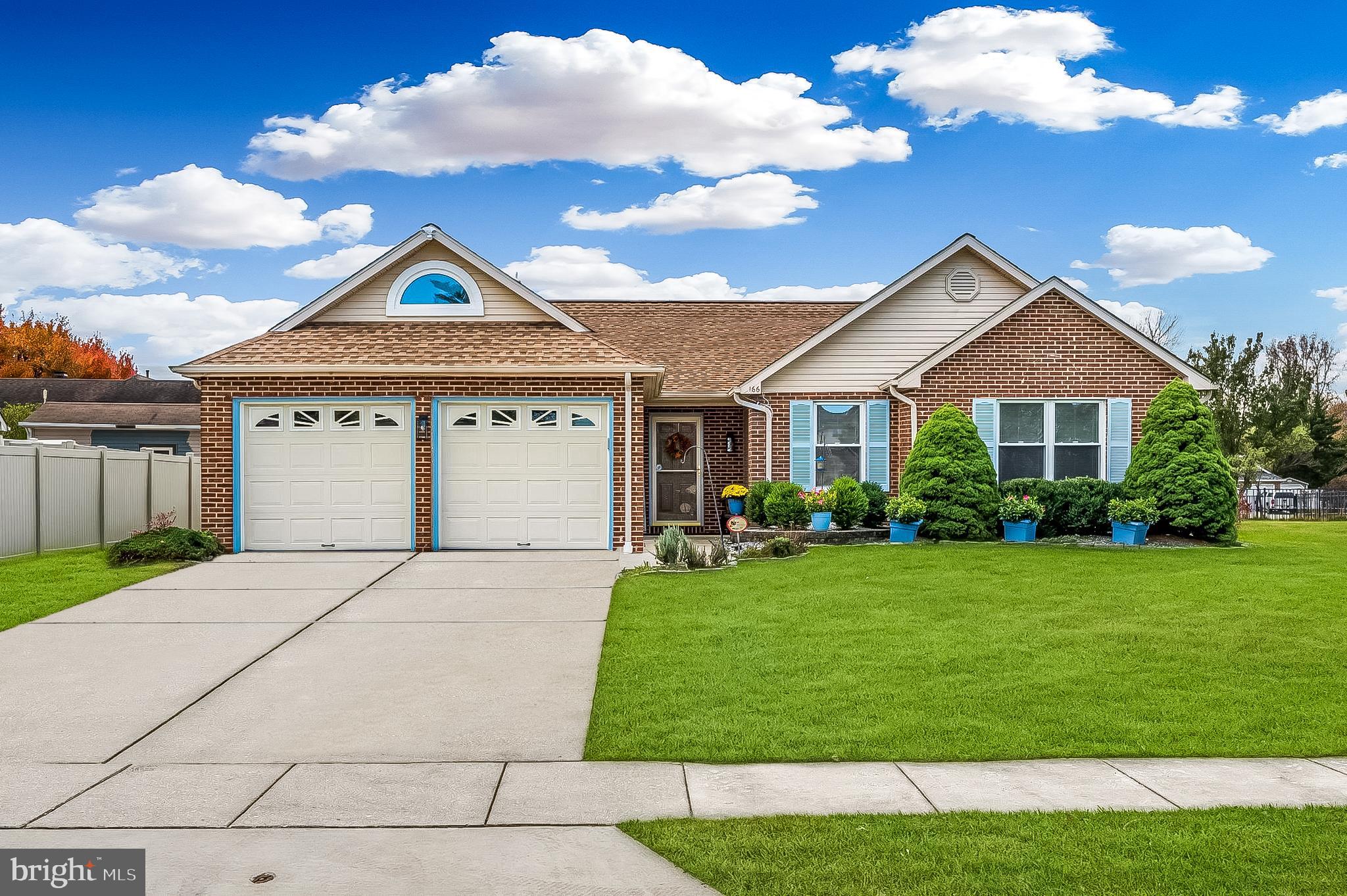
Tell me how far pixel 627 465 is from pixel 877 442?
543 centimetres

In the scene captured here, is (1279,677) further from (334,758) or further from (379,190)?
(379,190)

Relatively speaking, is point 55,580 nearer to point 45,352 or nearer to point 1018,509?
point 1018,509

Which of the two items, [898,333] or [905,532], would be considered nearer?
[905,532]

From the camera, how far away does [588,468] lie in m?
15.7

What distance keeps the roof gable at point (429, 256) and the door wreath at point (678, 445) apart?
4.00 meters

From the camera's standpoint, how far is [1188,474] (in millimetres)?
16609

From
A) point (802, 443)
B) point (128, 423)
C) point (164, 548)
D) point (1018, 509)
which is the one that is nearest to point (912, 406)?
point (802, 443)

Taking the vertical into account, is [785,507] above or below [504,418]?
below

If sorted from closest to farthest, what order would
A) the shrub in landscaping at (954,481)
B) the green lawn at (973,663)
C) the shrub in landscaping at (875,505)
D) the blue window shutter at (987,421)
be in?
the green lawn at (973,663)
the shrub in landscaping at (954,481)
the shrub in landscaping at (875,505)
the blue window shutter at (987,421)

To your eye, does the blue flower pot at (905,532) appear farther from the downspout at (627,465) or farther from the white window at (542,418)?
the white window at (542,418)

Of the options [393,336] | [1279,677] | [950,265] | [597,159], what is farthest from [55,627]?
[597,159]

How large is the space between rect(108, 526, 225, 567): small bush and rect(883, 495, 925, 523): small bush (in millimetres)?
11144

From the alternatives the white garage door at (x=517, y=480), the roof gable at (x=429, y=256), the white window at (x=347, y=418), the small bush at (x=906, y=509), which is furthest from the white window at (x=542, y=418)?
the small bush at (x=906, y=509)

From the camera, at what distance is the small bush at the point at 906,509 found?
53.1 ft
